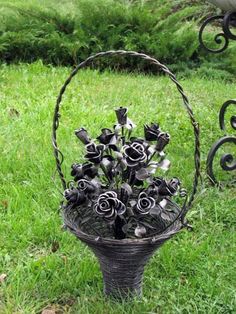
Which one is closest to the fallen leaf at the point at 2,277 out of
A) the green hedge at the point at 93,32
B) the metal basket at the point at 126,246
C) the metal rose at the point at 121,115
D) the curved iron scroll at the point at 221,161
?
the metal basket at the point at 126,246

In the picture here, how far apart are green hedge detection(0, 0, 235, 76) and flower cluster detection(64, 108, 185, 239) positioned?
3.79 m

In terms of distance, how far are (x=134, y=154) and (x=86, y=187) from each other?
22 cm

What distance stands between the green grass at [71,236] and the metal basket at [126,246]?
80 mm

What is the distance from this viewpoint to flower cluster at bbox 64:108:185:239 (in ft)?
6.57

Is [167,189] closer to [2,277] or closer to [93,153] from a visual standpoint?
[93,153]

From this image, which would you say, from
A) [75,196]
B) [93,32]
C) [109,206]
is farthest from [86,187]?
[93,32]

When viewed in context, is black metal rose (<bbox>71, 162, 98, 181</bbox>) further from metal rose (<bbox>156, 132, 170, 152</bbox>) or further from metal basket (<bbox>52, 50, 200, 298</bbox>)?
metal rose (<bbox>156, 132, 170, 152</bbox>)

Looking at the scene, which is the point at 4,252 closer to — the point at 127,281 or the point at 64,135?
the point at 127,281

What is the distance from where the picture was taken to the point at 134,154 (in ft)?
6.58

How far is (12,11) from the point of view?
6.07 metres

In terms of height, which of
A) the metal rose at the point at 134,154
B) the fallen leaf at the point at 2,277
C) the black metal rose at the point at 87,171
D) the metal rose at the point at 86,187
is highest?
the metal rose at the point at 134,154

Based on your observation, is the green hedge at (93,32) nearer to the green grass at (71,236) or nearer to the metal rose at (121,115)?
the green grass at (71,236)

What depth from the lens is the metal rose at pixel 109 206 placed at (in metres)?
1.93

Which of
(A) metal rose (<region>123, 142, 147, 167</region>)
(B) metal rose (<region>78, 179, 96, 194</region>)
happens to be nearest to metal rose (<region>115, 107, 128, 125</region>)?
(A) metal rose (<region>123, 142, 147, 167</region>)
